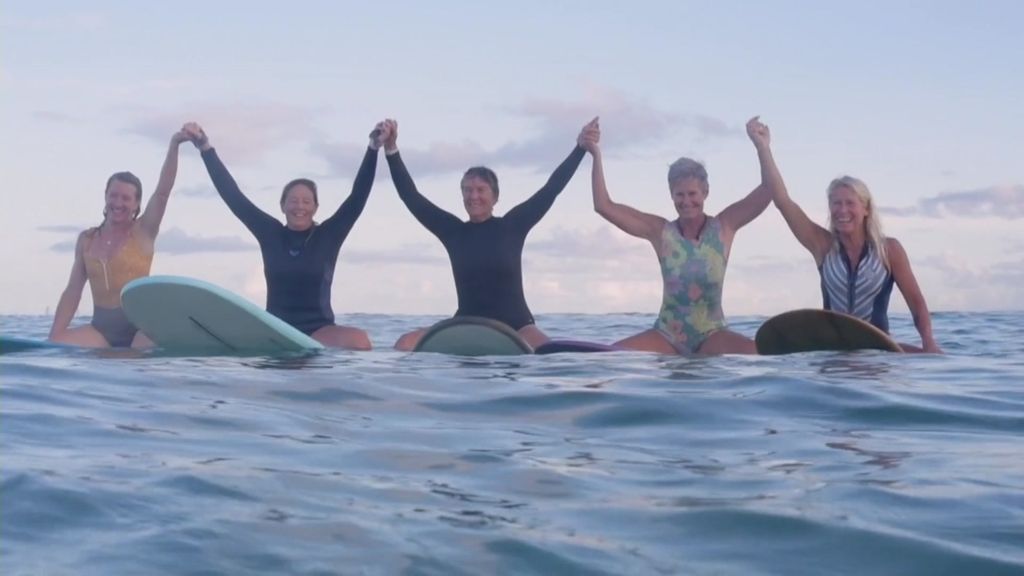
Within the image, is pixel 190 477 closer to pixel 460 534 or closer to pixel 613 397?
pixel 460 534

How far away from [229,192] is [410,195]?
1441 mm

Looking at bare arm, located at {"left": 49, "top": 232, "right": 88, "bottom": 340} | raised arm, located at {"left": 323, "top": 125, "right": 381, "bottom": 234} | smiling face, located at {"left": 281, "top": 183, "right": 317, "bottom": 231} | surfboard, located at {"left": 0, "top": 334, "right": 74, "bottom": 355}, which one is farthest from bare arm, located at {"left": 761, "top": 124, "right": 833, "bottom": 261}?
bare arm, located at {"left": 49, "top": 232, "right": 88, "bottom": 340}

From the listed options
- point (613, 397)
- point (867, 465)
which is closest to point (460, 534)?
point (867, 465)

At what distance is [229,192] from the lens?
9.13 m

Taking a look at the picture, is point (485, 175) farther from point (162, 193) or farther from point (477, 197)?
point (162, 193)

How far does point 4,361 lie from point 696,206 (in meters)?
4.49

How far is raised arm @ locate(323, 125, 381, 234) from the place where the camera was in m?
8.77

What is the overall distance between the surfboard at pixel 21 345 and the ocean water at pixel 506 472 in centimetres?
169

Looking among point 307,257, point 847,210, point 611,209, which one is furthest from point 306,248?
point 847,210

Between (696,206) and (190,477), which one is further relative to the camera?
(696,206)

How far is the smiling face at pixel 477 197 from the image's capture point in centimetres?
863

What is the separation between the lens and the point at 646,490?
3.52 metres

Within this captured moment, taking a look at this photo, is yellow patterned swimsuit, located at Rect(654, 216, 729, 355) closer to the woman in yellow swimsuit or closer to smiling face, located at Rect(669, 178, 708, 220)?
smiling face, located at Rect(669, 178, 708, 220)

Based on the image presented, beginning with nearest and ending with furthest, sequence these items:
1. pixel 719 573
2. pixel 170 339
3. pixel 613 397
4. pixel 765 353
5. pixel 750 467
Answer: pixel 719 573 → pixel 750 467 → pixel 613 397 → pixel 765 353 → pixel 170 339
